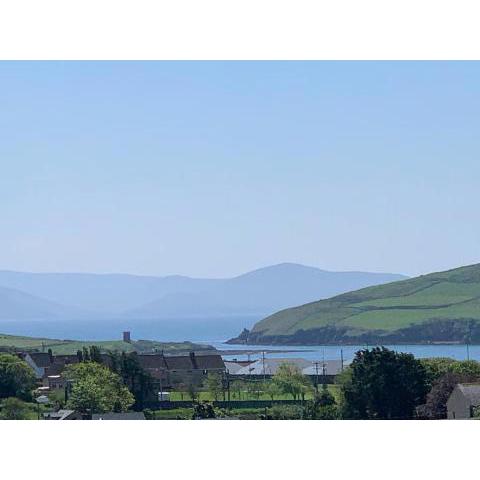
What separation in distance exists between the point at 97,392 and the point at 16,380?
189cm

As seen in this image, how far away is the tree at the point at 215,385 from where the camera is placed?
21.7m

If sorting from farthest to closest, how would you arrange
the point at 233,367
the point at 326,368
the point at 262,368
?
the point at 233,367 < the point at 262,368 < the point at 326,368

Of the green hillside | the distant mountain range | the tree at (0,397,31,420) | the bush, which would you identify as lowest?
the bush

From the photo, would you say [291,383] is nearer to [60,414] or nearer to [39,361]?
[39,361]

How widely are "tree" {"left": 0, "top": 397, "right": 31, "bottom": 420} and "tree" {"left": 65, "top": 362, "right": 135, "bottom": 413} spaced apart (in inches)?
27.3

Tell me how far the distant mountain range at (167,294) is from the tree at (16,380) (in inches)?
1017

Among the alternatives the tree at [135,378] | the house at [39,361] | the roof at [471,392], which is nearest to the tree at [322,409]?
the roof at [471,392]

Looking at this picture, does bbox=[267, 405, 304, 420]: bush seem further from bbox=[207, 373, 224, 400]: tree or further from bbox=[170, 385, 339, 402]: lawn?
bbox=[207, 373, 224, 400]: tree

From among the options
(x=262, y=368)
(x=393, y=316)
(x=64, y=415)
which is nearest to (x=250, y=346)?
(x=393, y=316)

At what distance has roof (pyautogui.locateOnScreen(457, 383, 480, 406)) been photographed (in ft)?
46.3

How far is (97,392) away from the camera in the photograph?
1727 cm

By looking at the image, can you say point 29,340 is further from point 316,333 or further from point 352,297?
point 352,297

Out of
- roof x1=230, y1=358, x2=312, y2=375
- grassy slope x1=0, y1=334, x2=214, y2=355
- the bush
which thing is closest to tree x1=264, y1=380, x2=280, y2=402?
the bush

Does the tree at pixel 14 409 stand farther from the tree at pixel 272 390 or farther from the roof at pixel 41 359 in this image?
the roof at pixel 41 359
